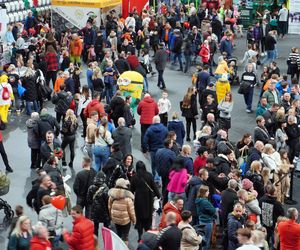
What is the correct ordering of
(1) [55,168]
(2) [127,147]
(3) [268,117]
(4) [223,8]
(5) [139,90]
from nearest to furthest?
1. (1) [55,168]
2. (2) [127,147]
3. (3) [268,117]
4. (5) [139,90]
5. (4) [223,8]

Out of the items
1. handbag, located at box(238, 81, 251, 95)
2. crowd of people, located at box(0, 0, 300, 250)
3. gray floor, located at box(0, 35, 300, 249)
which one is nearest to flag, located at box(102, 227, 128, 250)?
crowd of people, located at box(0, 0, 300, 250)

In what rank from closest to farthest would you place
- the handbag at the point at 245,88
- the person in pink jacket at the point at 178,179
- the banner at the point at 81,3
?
the person in pink jacket at the point at 178,179 < the handbag at the point at 245,88 < the banner at the point at 81,3

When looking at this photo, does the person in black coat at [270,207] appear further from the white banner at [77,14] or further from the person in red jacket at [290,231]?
the white banner at [77,14]

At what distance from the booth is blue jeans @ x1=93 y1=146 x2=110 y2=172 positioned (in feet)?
47.8

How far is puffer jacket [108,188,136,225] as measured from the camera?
13.3 meters

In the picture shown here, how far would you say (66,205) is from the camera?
1398 centimetres

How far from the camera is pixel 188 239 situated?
39.7 feet

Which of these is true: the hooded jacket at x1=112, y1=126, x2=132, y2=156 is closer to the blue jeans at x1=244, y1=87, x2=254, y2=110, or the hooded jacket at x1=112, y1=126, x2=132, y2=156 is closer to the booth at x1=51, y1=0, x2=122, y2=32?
the blue jeans at x1=244, y1=87, x2=254, y2=110

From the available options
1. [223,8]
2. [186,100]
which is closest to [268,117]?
[186,100]

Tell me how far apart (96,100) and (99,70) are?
333 centimetres

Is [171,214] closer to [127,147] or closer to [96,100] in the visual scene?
[127,147]

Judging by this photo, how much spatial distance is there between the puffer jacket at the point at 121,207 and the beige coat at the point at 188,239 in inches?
54.0

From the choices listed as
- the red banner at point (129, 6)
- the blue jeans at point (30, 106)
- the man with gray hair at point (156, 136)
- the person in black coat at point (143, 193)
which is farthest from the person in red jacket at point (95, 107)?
the red banner at point (129, 6)

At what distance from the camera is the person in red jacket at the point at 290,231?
12500mm
